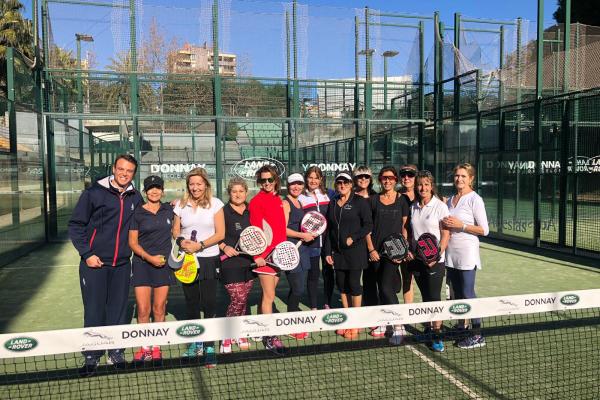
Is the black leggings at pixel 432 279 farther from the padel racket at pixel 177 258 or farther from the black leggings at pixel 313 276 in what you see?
the padel racket at pixel 177 258

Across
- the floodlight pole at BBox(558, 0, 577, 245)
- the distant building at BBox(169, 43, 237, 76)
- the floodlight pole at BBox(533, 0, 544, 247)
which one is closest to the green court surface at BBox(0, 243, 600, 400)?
the floodlight pole at BBox(558, 0, 577, 245)

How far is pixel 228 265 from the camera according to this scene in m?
4.70

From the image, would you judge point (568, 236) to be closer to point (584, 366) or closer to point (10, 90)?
point (584, 366)

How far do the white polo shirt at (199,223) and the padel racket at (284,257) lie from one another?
0.55 m

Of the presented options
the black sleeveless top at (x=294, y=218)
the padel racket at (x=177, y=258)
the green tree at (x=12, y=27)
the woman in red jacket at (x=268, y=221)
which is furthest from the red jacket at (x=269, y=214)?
the green tree at (x=12, y=27)

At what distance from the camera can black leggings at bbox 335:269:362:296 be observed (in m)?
5.12

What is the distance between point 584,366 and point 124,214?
14.0 ft

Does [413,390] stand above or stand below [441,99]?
below

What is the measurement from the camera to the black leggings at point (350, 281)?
16.8 ft

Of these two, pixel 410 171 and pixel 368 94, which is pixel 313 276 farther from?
pixel 368 94

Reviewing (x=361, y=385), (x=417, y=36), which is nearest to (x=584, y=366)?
(x=361, y=385)

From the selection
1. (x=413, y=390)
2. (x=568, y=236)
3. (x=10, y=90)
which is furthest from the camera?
(x=568, y=236)

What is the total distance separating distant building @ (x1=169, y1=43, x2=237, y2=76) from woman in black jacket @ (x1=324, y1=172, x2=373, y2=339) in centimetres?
898

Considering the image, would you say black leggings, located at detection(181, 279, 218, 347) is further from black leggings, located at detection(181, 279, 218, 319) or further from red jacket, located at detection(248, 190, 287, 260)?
red jacket, located at detection(248, 190, 287, 260)
